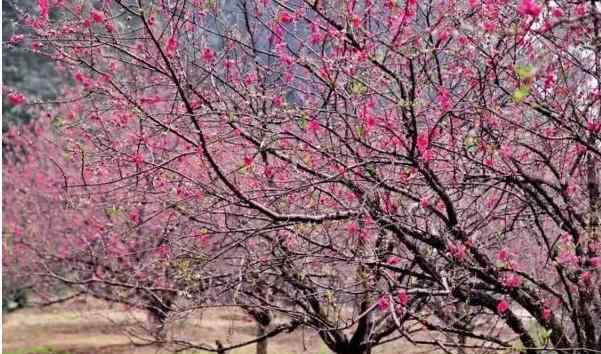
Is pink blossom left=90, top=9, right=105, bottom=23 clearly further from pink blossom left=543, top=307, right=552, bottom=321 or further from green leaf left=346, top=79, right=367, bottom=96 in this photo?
pink blossom left=543, top=307, right=552, bottom=321

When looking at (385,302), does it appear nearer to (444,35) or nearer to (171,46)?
(444,35)

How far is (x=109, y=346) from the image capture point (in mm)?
13992

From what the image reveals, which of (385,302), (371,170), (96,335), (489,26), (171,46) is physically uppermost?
(96,335)

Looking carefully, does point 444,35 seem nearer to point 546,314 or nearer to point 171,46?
point 171,46

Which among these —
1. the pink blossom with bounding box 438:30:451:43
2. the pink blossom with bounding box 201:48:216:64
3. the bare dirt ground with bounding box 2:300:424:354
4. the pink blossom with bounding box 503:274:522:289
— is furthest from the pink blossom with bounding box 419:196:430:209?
the bare dirt ground with bounding box 2:300:424:354

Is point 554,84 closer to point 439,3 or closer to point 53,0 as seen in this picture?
point 439,3

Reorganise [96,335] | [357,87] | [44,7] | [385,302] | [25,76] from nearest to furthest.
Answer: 1. [357,87]
2. [385,302]
3. [44,7]
4. [96,335]
5. [25,76]

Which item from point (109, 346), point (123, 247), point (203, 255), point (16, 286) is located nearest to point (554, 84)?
point (203, 255)

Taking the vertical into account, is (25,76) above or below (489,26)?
above

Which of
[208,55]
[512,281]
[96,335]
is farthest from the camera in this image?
[96,335]

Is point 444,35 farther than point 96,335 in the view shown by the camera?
No

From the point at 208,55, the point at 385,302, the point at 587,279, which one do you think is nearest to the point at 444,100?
the point at 385,302

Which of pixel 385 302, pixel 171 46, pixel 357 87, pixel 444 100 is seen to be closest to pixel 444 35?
pixel 444 100

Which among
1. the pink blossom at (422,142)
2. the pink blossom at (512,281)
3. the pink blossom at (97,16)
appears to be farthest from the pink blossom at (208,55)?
the pink blossom at (512,281)
